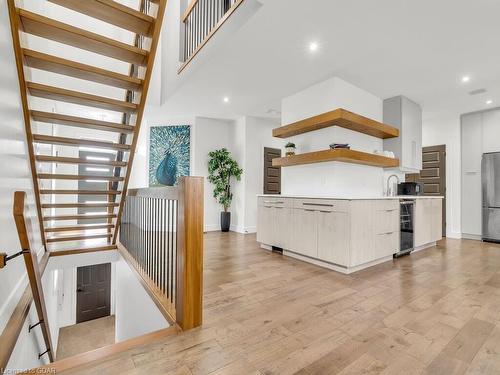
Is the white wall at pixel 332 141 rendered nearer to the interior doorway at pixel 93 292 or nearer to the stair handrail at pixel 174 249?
the stair handrail at pixel 174 249

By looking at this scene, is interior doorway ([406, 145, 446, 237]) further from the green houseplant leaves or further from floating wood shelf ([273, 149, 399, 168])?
the green houseplant leaves

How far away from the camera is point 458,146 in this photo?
546 centimetres

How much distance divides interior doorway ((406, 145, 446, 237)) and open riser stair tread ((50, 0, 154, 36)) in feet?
20.2

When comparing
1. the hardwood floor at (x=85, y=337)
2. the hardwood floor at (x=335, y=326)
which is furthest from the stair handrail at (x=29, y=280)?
the hardwood floor at (x=85, y=337)

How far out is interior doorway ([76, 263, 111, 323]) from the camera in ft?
21.1

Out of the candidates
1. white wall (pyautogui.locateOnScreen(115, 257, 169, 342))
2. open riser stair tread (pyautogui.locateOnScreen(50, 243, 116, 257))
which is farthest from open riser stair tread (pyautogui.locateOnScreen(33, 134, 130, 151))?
open riser stair tread (pyautogui.locateOnScreen(50, 243, 116, 257))

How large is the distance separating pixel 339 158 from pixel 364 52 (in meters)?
1.34

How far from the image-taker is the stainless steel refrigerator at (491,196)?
15.7 ft

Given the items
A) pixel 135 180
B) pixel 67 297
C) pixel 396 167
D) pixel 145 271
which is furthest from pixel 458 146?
pixel 67 297

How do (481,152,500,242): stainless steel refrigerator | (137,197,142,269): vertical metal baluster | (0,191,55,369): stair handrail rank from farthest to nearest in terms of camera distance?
(481,152,500,242): stainless steel refrigerator → (137,197,142,269): vertical metal baluster → (0,191,55,369): stair handrail

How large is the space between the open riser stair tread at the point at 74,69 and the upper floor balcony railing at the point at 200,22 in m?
1.39

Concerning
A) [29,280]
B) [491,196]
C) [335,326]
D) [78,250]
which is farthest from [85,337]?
[491,196]

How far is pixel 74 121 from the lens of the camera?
253 centimetres

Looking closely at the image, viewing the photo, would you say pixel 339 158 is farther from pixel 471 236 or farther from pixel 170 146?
pixel 170 146
